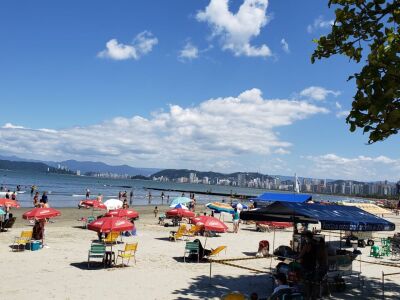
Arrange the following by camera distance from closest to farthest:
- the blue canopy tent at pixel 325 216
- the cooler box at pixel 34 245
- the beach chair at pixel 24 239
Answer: the blue canopy tent at pixel 325 216
the beach chair at pixel 24 239
the cooler box at pixel 34 245

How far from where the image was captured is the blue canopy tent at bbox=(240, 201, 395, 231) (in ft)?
38.4

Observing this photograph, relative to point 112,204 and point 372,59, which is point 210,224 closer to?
point 112,204

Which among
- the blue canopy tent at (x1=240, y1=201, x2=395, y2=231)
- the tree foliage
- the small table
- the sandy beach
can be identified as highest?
the tree foliage

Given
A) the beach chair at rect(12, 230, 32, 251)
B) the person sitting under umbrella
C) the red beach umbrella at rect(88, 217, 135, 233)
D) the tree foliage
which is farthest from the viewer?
the person sitting under umbrella

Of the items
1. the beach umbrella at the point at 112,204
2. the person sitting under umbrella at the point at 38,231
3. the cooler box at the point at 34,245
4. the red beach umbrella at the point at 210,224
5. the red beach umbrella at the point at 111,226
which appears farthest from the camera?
the beach umbrella at the point at 112,204

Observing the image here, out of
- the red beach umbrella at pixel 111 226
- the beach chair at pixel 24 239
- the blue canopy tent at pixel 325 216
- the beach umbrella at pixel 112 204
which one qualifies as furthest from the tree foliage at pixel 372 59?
the beach umbrella at pixel 112 204

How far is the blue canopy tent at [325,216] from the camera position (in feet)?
38.4

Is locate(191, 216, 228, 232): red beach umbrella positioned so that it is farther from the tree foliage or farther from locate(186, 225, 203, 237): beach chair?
the tree foliage

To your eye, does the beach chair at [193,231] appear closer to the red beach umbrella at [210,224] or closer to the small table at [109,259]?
the red beach umbrella at [210,224]

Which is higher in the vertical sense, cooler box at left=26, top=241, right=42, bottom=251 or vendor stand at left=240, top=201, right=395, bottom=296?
vendor stand at left=240, top=201, right=395, bottom=296

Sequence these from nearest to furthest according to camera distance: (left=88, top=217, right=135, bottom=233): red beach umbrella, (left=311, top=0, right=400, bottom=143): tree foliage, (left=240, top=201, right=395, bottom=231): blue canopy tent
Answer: (left=311, top=0, right=400, bottom=143): tree foliage < (left=240, top=201, right=395, bottom=231): blue canopy tent < (left=88, top=217, right=135, bottom=233): red beach umbrella

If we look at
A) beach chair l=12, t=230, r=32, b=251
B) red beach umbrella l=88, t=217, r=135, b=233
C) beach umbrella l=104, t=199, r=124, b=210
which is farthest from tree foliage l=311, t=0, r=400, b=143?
beach umbrella l=104, t=199, r=124, b=210

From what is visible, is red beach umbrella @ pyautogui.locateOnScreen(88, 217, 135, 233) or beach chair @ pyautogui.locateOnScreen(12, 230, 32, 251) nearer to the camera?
red beach umbrella @ pyautogui.locateOnScreen(88, 217, 135, 233)

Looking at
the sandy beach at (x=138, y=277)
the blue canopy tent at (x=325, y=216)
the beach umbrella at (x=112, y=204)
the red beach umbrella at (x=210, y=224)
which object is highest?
the blue canopy tent at (x=325, y=216)
